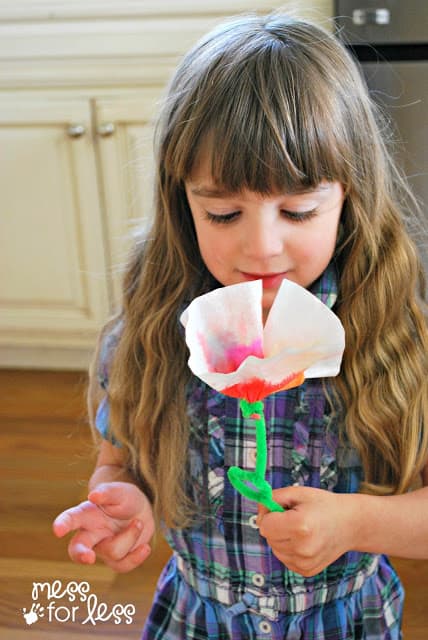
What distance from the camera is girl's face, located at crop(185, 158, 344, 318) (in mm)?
803

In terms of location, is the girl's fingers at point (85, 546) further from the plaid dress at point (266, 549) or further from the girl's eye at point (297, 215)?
the girl's eye at point (297, 215)

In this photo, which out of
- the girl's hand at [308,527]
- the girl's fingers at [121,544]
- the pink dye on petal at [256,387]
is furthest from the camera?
the girl's fingers at [121,544]

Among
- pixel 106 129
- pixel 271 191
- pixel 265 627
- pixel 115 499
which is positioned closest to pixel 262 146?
pixel 271 191

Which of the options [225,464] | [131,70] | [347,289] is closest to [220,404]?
[225,464]

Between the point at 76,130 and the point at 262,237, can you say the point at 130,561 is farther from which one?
the point at 76,130

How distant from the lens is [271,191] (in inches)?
31.4

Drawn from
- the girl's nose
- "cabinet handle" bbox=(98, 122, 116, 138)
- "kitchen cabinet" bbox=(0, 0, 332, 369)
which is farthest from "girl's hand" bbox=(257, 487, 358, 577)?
"cabinet handle" bbox=(98, 122, 116, 138)

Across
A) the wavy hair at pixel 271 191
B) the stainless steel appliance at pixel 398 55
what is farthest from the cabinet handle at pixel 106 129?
the wavy hair at pixel 271 191

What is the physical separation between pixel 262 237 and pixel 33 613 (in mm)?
1046

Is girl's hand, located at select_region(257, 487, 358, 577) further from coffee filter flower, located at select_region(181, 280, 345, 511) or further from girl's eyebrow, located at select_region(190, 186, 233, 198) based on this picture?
girl's eyebrow, located at select_region(190, 186, 233, 198)

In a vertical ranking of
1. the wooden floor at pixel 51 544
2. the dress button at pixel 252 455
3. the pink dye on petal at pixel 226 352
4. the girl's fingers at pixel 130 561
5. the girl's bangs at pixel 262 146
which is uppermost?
the girl's bangs at pixel 262 146

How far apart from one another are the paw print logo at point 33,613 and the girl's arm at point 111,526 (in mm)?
714

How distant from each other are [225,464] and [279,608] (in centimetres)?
17

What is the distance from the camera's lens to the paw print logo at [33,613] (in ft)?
5.08
